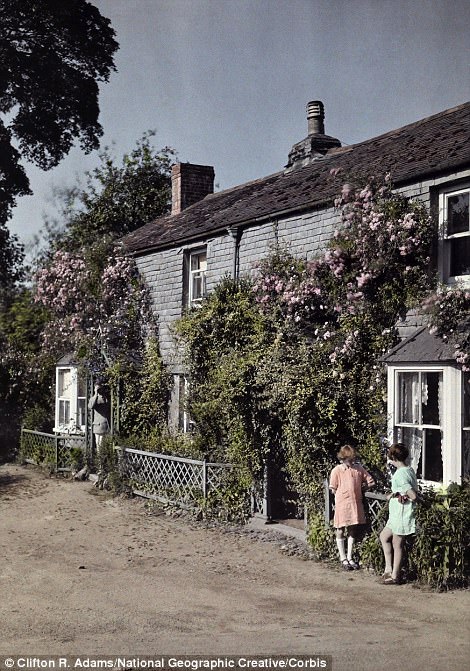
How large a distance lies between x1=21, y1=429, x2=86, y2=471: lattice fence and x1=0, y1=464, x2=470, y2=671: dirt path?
6.08 metres

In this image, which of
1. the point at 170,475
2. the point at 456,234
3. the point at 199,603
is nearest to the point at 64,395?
the point at 170,475

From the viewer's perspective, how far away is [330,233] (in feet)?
46.5

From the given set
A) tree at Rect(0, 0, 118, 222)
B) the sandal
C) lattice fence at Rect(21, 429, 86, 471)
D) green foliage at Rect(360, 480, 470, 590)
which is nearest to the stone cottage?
green foliage at Rect(360, 480, 470, 590)

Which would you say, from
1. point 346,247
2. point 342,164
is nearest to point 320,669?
point 346,247

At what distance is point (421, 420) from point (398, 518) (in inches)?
88.8

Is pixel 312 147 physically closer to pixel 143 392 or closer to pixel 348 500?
pixel 143 392

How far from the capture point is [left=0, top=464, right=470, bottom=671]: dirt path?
24.1ft

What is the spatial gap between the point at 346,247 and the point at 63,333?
10.9 m

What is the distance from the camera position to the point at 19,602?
30.0ft

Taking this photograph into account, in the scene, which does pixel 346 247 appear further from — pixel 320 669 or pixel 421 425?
pixel 320 669

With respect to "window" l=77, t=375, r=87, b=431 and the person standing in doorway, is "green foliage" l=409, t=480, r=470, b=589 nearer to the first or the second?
the person standing in doorway

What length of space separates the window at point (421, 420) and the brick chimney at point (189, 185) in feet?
43.3

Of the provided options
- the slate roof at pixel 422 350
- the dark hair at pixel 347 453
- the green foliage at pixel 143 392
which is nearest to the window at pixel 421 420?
the slate roof at pixel 422 350

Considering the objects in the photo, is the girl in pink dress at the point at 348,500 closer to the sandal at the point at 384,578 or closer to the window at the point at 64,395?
the sandal at the point at 384,578
